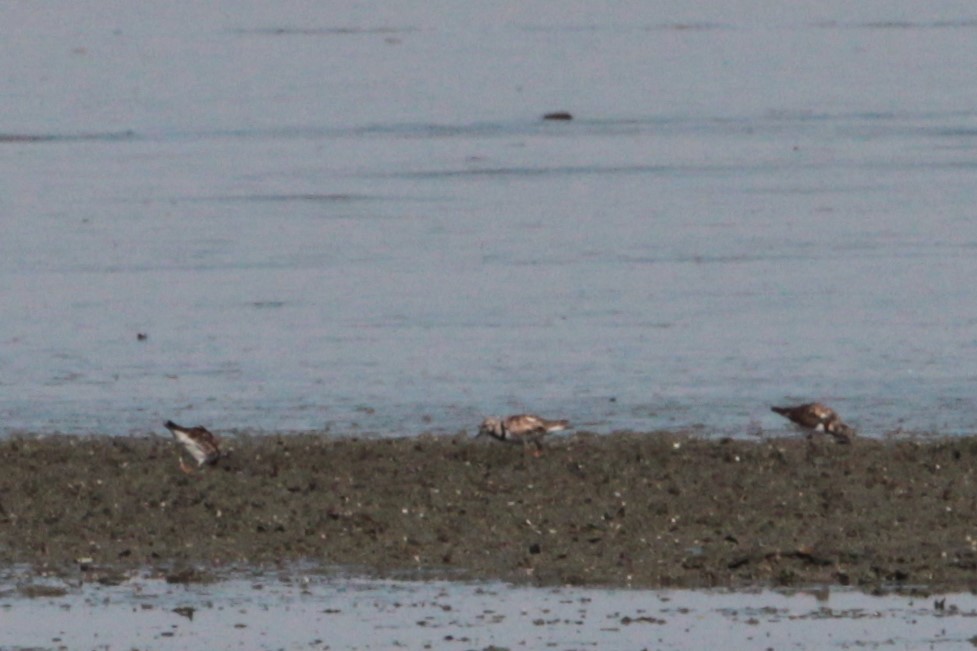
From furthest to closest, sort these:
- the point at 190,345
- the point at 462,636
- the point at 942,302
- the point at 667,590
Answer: the point at 942,302
the point at 190,345
the point at 667,590
the point at 462,636

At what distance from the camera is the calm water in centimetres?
1520

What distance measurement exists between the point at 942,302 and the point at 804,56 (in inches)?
1265

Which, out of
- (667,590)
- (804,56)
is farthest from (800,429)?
(804,56)

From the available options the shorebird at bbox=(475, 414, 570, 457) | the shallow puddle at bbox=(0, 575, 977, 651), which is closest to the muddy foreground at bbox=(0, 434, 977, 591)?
the shorebird at bbox=(475, 414, 570, 457)

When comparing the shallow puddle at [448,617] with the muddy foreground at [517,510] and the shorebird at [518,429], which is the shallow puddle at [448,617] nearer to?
the muddy foreground at [517,510]

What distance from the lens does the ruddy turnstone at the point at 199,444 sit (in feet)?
40.8

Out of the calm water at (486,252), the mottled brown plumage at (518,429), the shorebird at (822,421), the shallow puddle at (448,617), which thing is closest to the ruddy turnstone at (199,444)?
the mottled brown plumage at (518,429)

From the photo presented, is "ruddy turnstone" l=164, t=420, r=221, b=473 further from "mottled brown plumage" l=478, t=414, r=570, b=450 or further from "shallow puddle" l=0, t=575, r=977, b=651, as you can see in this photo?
"shallow puddle" l=0, t=575, r=977, b=651

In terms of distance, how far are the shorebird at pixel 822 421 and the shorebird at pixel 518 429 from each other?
1425 millimetres

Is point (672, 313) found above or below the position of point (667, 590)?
above

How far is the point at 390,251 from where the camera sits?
20.8 metres

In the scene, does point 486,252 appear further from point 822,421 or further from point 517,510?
point 517,510

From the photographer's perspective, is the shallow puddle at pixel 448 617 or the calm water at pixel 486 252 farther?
the calm water at pixel 486 252

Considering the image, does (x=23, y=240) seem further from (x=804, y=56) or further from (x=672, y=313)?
(x=804, y=56)
